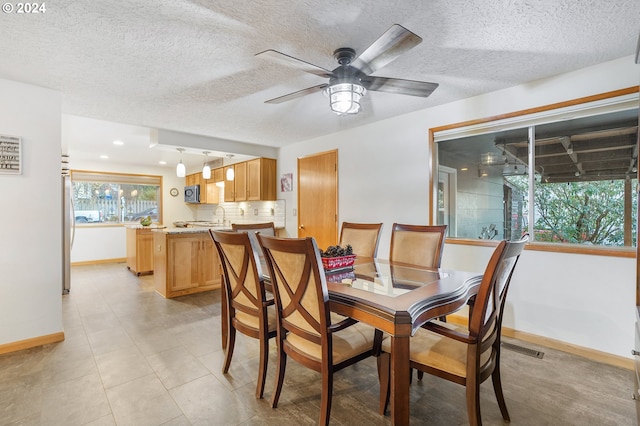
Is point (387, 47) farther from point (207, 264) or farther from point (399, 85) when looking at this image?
point (207, 264)

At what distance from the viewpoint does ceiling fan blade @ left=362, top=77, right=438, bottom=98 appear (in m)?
1.89

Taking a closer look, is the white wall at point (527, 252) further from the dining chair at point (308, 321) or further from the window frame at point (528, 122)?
the dining chair at point (308, 321)

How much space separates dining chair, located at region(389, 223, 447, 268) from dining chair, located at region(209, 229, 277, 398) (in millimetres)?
1235

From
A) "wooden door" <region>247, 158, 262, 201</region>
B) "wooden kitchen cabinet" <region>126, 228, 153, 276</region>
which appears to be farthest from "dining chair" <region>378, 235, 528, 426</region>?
"wooden kitchen cabinet" <region>126, 228, 153, 276</region>

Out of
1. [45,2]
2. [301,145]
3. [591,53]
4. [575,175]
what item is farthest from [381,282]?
[301,145]

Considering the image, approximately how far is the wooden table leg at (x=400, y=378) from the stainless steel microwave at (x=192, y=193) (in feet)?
21.9

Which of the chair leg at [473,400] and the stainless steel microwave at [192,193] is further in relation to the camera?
the stainless steel microwave at [192,193]

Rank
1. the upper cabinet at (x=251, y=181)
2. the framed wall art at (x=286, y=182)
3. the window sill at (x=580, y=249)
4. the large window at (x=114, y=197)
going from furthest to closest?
the large window at (x=114, y=197), the upper cabinet at (x=251, y=181), the framed wall art at (x=286, y=182), the window sill at (x=580, y=249)

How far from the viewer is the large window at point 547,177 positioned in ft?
7.70

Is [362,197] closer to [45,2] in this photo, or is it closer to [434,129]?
[434,129]

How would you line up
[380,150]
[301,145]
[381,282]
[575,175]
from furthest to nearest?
[301,145], [380,150], [575,175], [381,282]

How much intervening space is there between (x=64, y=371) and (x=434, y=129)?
12.8 ft

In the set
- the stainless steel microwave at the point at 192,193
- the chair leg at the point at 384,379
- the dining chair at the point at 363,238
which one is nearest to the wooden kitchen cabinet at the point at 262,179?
the stainless steel microwave at the point at 192,193

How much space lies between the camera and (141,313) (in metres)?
3.41
